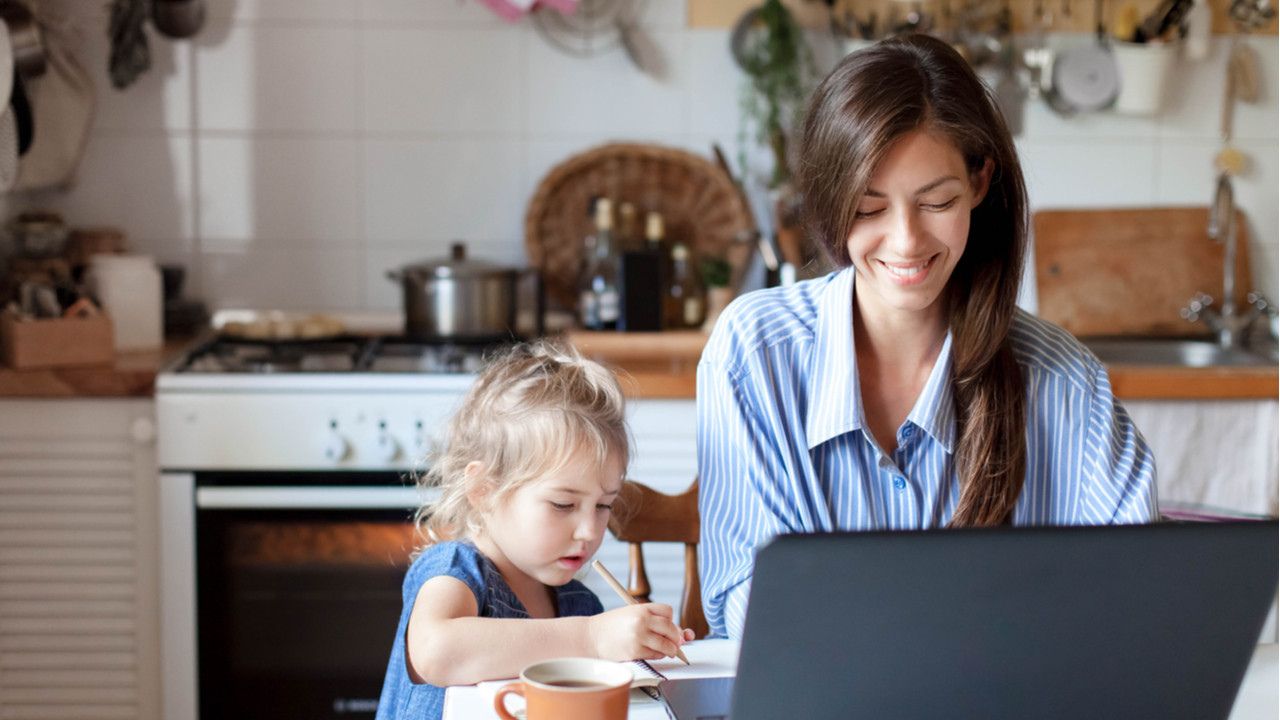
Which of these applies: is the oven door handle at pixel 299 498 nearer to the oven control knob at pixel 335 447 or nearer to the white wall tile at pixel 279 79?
the oven control knob at pixel 335 447

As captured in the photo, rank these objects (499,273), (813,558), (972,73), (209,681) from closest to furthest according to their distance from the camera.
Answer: (813,558)
(972,73)
(209,681)
(499,273)

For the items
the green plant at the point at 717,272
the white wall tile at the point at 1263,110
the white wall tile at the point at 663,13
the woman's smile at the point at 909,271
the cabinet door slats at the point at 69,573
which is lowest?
the cabinet door slats at the point at 69,573

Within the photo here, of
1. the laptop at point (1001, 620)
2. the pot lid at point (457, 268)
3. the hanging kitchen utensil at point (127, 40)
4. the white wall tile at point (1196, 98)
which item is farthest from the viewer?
the white wall tile at point (1196, 98)

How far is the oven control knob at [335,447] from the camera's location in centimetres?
195

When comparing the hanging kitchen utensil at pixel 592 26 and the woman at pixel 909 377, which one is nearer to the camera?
the woman at pixel 909 377

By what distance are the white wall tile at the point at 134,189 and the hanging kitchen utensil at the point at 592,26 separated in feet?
2.64

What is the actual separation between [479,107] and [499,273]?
1.50 feet

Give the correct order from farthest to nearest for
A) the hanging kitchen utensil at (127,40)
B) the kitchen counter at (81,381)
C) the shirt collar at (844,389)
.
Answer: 1. the hanging kitchen utensil at (127,40)
2. the kitchen counter at (81,381)
3. the shirt collar at (844,389)

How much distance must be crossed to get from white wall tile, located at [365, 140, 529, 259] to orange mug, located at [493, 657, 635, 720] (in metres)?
1.86

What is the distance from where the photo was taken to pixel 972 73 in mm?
1090

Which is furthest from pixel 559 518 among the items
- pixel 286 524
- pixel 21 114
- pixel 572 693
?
pixel 21 114

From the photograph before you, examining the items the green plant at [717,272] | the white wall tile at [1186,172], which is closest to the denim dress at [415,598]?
the green plant at [717,272]

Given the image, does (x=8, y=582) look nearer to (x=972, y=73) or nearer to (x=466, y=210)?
(x=466, y=210)

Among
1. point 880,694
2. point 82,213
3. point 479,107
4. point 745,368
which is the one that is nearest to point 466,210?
point 479,107
